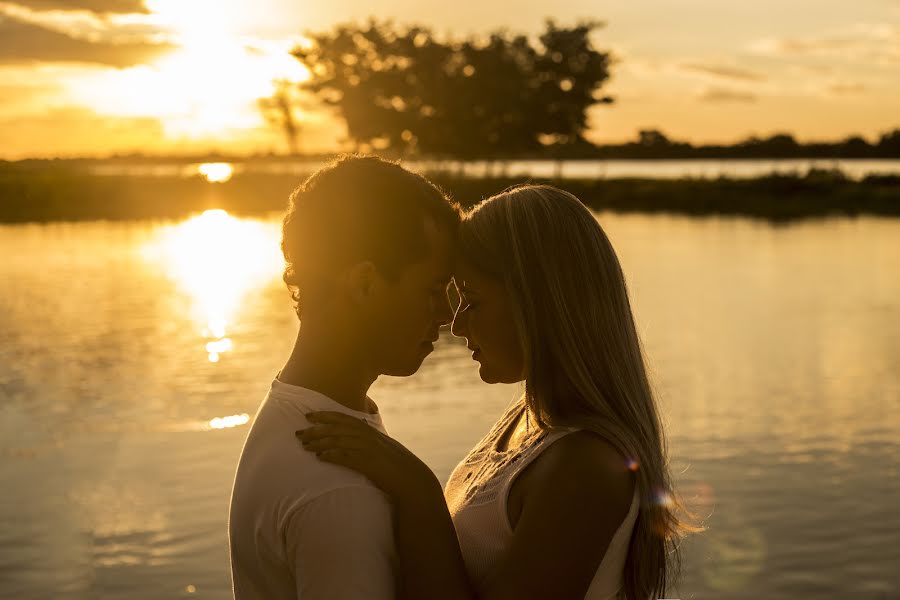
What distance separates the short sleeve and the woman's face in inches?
31.6

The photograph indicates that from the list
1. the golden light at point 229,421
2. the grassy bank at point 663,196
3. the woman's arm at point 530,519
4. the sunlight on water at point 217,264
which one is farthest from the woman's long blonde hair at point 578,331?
the grassy bank at point 663,196

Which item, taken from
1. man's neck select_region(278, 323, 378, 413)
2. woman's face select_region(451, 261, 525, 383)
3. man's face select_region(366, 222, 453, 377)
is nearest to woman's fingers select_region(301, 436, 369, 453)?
man's neck select_region(278, 323, 378, 413)

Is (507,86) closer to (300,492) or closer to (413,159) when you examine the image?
(413,159)

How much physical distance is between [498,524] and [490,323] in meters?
0.61

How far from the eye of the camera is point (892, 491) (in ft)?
35.9

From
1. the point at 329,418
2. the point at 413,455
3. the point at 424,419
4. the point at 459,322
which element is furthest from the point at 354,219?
the point at 424,419

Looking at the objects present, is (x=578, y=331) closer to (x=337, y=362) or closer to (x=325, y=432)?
(x=337, y=362)

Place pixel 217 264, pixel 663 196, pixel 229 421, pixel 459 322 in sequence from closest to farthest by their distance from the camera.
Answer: pixel 459 322
pixel 229 421
pixel 217 264
pixel 663 196

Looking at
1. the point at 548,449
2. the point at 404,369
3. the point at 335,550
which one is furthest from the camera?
the point at 404,369

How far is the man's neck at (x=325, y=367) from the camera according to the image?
2740mm

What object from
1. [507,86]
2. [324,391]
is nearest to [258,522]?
[324,391]

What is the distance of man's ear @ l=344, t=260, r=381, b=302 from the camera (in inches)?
107

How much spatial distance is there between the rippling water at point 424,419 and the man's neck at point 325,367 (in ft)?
4.12

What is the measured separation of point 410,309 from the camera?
2.91 m
